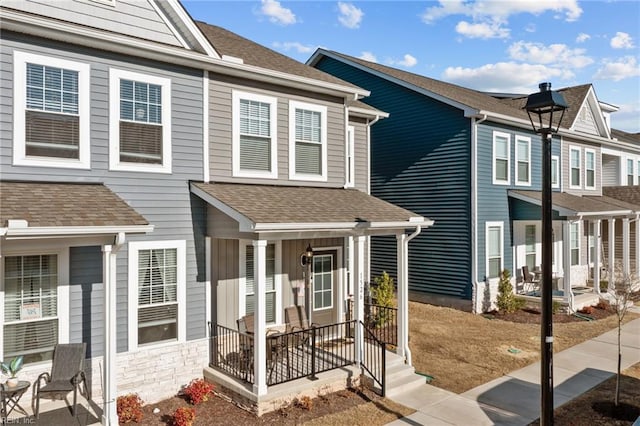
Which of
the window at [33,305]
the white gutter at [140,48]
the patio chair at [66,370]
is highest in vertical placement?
the white gutter at [140,48]

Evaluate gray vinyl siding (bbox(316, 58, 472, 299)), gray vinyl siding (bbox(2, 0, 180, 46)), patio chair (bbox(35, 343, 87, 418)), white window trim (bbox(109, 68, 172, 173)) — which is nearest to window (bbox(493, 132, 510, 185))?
gray vinyl siding (bbox(316, 58, 472, 299))

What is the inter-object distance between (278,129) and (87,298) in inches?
199

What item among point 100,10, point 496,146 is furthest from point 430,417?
point 496,146

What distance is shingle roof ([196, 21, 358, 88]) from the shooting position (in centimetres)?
997

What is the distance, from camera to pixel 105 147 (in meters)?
7.80

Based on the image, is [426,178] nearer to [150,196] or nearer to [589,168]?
[589,168]

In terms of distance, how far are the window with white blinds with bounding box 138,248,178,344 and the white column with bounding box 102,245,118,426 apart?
3.44 ft

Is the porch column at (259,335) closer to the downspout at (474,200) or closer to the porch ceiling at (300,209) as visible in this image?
the porch ceiling at (300,209)

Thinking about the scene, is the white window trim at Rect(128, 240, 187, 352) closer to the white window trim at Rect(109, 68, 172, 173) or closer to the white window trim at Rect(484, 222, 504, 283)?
the white window trim at Rect(109, 68, 172, 173)

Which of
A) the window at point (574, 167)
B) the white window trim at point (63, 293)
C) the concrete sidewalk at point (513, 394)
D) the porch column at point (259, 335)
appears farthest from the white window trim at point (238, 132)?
the window at point (574, 167)

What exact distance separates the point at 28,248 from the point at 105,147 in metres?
2.10

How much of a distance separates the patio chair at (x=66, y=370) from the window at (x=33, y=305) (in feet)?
0.89

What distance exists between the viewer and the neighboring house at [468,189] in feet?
49.6

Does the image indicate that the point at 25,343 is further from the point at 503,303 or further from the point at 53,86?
the point at 503,303
